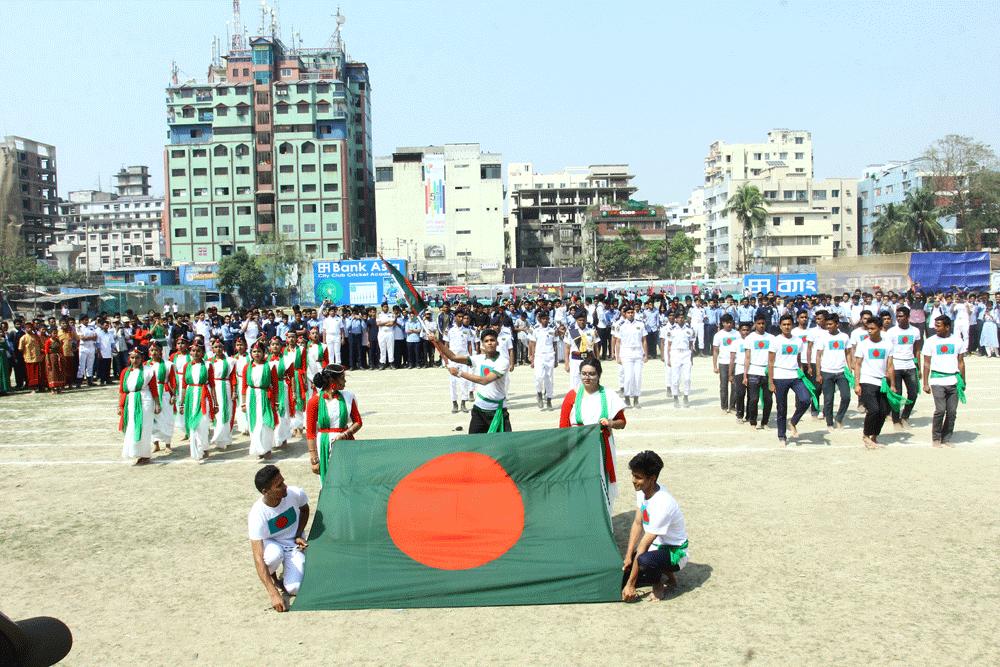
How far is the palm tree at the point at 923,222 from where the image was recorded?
194 ft

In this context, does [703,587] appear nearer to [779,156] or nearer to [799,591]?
[799,591]

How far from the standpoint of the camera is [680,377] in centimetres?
1298

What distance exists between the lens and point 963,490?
727 cm

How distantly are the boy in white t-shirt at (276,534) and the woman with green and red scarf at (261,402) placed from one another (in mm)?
4394

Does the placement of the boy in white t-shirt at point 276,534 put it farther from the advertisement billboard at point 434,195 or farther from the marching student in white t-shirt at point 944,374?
the advertisement billboard at point 434,195

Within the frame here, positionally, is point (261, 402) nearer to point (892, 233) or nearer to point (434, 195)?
point (892, 233)

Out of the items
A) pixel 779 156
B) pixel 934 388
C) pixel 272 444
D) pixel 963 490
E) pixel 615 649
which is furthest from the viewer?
pixel 779 156

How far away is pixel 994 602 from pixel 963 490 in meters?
2.92

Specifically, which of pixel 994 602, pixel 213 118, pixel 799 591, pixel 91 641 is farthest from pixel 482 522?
pixel 213 118

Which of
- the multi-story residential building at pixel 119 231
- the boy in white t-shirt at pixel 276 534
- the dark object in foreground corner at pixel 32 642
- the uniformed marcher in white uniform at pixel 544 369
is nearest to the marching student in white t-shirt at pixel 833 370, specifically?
the uniformed marcher in white uniform at pixel 544 369

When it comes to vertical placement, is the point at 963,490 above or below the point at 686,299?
below

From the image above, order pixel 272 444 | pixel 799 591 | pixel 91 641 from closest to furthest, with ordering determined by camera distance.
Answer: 1. pixel 91 641
2. pixel 799 591
3. pixel 272 444

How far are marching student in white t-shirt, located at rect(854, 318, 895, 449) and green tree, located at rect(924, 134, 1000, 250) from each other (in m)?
59.0

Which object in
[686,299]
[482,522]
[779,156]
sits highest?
[779,156]
